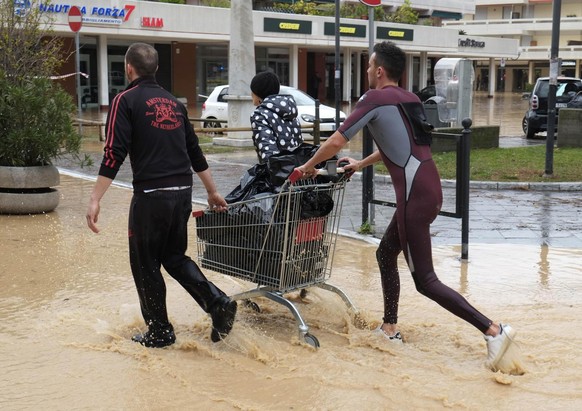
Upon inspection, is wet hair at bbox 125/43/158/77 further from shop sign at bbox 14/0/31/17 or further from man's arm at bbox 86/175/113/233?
shop sign at bbox 14/0/31/17

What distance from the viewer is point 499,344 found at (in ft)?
15.6

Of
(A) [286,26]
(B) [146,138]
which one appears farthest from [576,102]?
(A) [286,26]

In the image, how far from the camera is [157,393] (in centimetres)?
454

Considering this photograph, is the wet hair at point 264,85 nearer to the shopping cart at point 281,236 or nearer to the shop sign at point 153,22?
the shopping cart at point 281,236

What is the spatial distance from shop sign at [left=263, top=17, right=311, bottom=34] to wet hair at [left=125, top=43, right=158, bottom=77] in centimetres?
3684

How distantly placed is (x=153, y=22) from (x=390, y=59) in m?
32.2

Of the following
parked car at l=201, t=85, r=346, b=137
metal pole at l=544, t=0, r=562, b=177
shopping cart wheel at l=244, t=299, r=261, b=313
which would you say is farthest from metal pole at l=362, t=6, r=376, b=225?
parked car at l=201, t=85, r=346, b=137

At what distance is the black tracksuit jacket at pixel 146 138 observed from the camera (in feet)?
16.3

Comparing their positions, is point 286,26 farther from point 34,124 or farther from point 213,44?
point 34,124

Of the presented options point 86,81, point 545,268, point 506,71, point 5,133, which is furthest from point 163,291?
point 506,71

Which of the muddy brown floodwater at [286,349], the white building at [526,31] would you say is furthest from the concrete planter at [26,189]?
the white building at [526,31]

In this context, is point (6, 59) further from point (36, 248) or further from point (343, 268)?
point (343, 268)

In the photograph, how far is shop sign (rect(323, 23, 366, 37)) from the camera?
145ft

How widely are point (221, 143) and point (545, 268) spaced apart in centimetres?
1383
